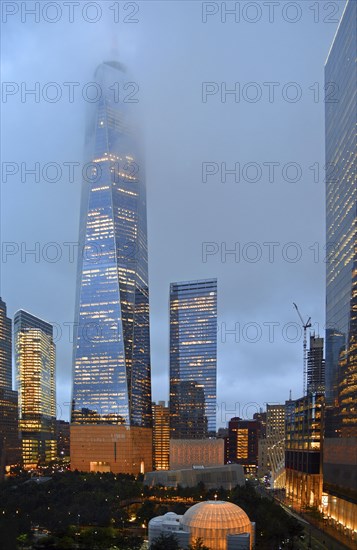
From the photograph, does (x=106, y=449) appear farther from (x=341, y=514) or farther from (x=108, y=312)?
(x=341, y=514)

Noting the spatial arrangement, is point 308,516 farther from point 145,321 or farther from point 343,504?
point 145,321

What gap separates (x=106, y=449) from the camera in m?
134

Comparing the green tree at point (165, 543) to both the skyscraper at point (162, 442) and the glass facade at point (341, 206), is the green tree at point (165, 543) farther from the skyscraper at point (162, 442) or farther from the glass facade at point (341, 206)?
the skyscraper at point (162, 442)

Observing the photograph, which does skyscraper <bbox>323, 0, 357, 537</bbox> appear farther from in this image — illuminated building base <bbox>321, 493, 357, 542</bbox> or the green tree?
the green tree

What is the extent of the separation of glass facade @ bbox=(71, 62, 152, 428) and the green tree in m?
86.5

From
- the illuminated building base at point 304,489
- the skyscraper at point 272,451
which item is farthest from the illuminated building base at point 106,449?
the skyscraper at point 272,451

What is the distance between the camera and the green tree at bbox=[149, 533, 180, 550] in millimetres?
44987

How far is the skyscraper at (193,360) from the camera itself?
6959 inches

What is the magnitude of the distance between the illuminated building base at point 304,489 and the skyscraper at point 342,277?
9.79 meters

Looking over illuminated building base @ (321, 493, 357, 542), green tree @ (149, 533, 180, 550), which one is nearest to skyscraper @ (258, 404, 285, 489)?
illuminated building base @ (321, 493, 357, 542)

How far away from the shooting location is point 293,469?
11400 centimetres

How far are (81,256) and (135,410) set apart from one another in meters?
37.7

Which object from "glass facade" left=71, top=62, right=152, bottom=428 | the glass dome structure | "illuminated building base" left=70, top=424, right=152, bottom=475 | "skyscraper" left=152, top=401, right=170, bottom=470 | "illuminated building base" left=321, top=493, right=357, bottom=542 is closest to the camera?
the glass dome structure

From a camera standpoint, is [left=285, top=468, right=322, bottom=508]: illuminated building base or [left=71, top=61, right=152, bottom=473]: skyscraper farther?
[left=71, top=61, right=152, bottom=473]: skyscraper
